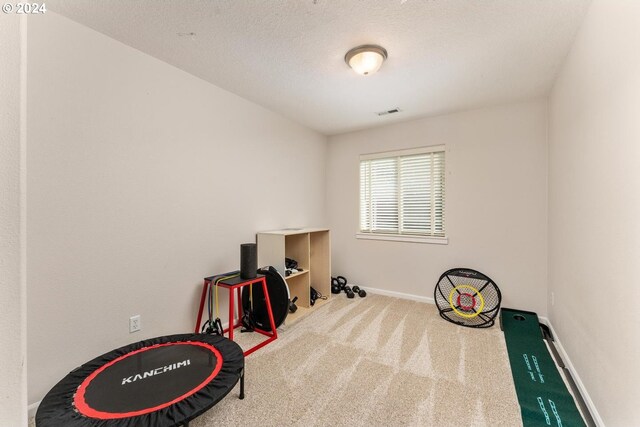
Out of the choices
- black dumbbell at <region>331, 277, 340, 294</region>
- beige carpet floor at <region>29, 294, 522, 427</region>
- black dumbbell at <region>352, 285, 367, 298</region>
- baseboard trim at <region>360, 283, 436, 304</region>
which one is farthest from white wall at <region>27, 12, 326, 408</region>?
baseboard trim at <region>360, 283, 436, 304</region>

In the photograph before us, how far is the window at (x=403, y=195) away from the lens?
3.45 m

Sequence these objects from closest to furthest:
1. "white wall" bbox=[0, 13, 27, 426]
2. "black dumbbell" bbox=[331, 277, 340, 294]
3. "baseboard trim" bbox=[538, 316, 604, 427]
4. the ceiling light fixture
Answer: "white wall" bbox=[0, 13, 27, 426], "baseboard trim" bbox=[538, 316, 604, 427], the ceiling light fixture, "black dumbbell" bbox=[331, 277, 340, 294]

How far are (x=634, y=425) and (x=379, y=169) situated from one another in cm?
321

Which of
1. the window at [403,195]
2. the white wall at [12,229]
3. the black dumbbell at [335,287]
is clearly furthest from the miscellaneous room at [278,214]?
the black dumbbell at [335,287]

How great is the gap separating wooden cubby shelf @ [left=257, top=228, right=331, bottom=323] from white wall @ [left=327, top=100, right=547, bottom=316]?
0.73 meters

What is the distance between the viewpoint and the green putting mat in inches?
60.8

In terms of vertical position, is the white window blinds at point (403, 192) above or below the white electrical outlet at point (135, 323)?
above

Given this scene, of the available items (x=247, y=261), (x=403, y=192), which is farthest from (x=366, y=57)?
(x=403, y=192)

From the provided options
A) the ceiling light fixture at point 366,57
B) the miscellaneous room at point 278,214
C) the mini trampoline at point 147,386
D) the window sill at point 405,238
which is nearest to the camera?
the mini trampoline at point 147,386

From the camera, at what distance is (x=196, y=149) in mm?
2426

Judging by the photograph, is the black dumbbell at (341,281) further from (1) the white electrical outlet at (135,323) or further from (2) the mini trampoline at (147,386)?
(1) the white electrical outlet at (135,323)

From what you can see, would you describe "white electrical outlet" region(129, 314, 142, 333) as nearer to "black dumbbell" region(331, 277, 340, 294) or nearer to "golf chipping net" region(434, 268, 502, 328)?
"black dumbbell" region(331, 277, 340, 294)

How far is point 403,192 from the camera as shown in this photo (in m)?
3.68

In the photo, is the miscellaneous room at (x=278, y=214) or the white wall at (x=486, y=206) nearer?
the miscellaneous room at (x=278, y=214)
